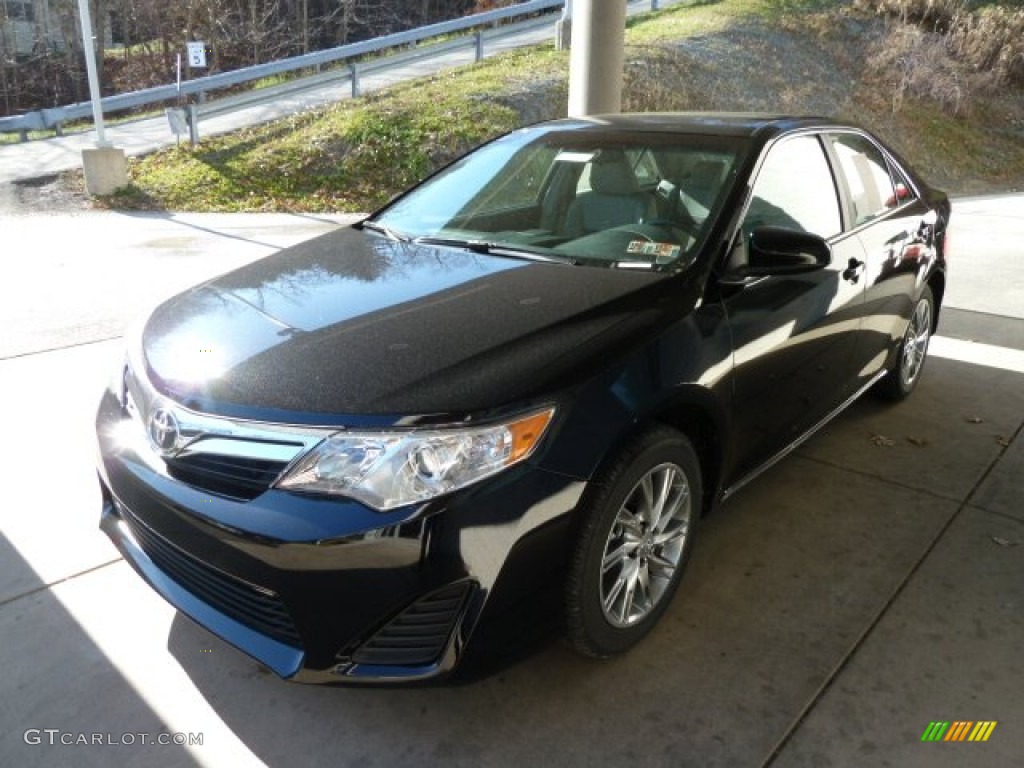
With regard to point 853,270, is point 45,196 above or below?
below

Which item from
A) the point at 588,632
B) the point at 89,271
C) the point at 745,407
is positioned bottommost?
the point at 89,271

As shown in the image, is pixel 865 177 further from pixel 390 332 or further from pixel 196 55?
pixel 196 55

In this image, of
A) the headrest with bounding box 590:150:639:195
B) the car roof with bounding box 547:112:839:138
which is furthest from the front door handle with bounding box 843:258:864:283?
the headrest with bounding box 590:150:639:195

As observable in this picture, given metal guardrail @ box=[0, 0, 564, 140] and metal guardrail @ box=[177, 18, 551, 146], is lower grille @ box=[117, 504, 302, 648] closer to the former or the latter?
metal guardrail @ box=[177, 18, 551, 146]

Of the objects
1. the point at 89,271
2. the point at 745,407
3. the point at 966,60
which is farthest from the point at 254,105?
the point at 966,60

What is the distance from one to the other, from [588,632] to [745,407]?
3.40 ft

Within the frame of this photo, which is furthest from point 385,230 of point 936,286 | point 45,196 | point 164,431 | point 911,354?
point 45,196

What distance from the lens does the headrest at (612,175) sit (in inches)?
134

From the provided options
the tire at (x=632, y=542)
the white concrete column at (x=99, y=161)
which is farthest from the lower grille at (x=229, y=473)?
the white concrete column at (x=99, y=161)

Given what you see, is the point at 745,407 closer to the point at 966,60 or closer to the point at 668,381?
the point at 668,381

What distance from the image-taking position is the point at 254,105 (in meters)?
15.1

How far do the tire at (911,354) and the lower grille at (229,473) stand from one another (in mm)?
3513

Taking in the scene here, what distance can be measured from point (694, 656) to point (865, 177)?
256 cm

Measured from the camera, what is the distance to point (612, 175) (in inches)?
137
